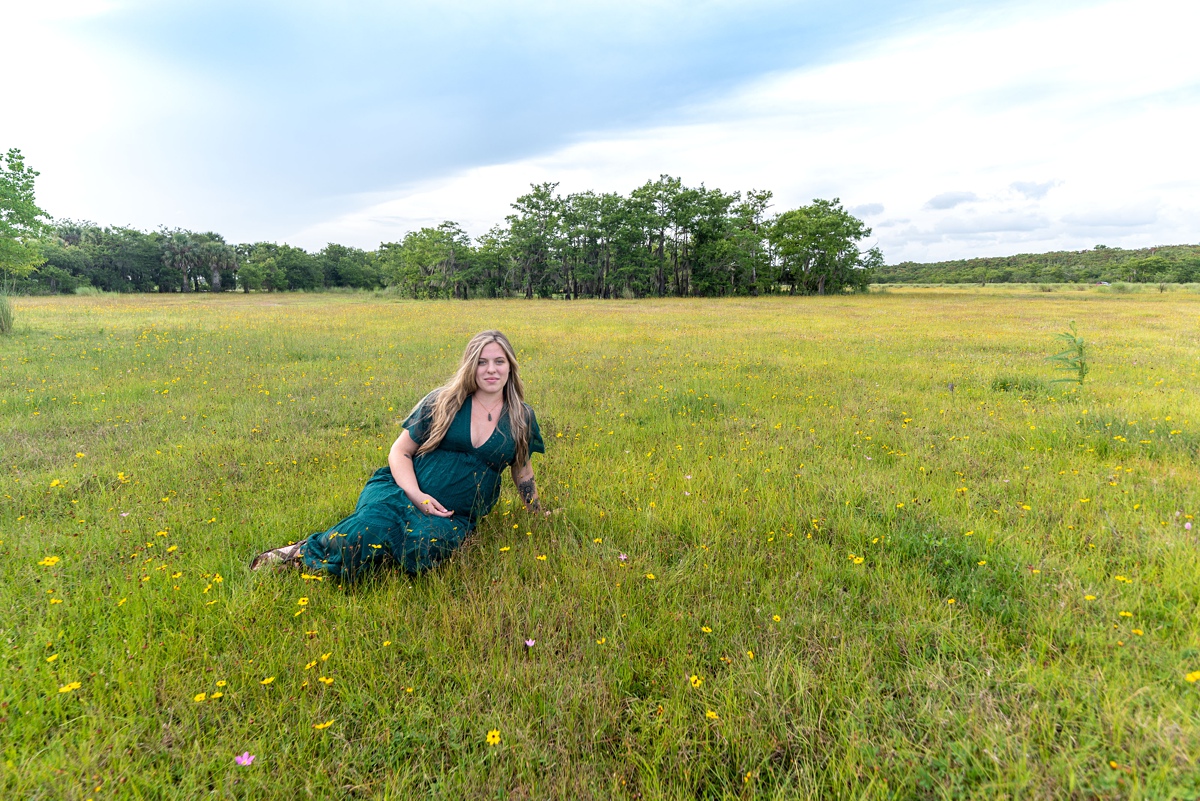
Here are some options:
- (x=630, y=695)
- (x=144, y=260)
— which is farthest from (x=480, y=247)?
(x=630, y=695)

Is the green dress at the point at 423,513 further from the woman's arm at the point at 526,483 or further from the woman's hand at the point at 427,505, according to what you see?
the woman's arm at the point at 526,483

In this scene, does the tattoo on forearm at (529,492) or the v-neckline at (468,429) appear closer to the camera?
the v-neckline at (468,429)

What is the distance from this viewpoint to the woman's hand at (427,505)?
3279mm

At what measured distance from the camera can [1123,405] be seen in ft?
22.8

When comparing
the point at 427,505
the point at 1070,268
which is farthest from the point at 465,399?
the point at 1070,268

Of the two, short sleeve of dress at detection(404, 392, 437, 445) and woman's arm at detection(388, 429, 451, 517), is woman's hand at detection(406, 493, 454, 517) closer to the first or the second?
woman's arm at detection(388, 429, 451, 517)

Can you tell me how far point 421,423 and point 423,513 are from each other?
617mm

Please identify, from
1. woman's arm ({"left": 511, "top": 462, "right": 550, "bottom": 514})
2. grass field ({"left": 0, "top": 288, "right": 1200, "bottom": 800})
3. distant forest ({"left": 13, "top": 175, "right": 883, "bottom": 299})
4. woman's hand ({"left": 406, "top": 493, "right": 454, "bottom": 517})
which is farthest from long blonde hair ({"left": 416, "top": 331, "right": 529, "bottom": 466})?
distant forest ({"left": 13, "top": 175, "right": 883, "bottom": 299})

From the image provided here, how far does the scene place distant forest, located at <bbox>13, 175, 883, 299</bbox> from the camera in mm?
56844

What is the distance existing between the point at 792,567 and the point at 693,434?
3082 mm

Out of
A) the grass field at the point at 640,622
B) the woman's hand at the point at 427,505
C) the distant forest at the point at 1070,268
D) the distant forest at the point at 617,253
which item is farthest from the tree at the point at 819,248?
the woman's hand at the point at 427,505

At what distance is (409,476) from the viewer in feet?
11.1

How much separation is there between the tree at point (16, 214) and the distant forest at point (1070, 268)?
79458 millimetres

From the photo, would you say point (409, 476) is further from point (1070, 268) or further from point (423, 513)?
point (1070, 268)
